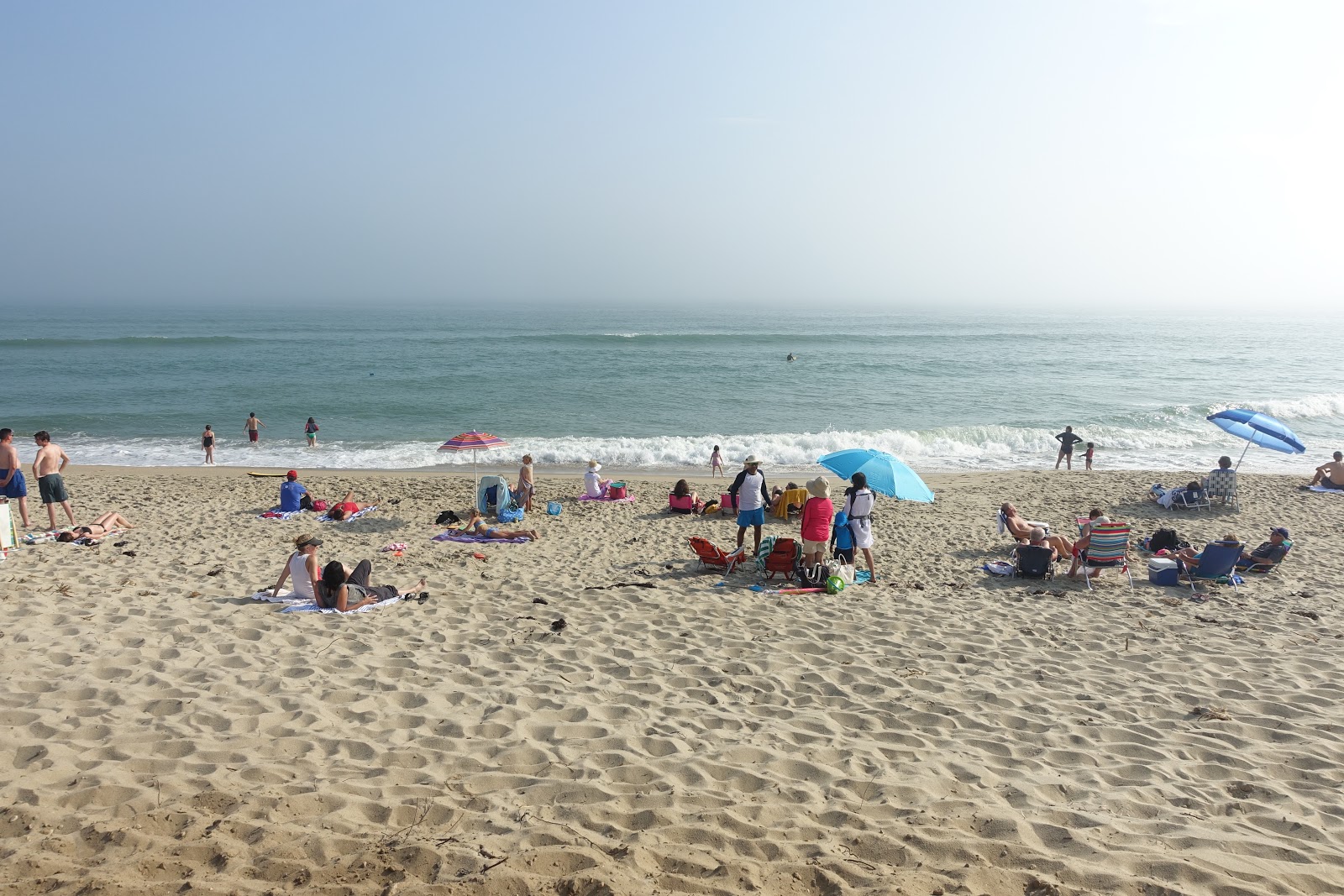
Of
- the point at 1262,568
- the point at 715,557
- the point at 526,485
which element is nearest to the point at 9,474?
the point at 526,485

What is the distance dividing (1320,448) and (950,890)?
2519cm

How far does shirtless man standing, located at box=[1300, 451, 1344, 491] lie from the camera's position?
14984mm

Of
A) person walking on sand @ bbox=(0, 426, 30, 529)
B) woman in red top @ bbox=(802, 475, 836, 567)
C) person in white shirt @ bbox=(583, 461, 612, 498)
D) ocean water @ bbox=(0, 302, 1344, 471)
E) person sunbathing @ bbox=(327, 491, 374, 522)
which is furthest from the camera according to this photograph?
ocean water @ bbox=(0, 302, 1344, 471)

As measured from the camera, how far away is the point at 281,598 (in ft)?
24.6

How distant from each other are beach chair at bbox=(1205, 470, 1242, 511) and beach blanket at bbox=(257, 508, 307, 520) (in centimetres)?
1578

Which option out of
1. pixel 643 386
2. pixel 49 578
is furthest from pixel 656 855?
pixel 643 386

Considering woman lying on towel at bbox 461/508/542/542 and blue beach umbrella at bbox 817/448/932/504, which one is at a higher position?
blue beach umbrella at bbox 817/448/932/504

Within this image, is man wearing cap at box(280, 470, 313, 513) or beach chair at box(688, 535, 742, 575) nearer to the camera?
beach chair at box(688, 535, 742, 575)

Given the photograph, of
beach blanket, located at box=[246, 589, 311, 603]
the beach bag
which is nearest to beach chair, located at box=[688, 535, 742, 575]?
beach blanket, located at box=[246, 589, 311, 603]

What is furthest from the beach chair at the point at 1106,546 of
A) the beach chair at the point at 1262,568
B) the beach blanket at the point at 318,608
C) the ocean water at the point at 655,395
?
the ocean water at the point at 655,395

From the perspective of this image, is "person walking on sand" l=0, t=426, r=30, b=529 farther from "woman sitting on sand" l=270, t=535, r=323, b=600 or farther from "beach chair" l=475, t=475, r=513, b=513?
"beach chair" l=475, t=475, r=513, b=513

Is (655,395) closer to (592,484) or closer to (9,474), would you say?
(592,484)

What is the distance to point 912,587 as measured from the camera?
874 centimetres

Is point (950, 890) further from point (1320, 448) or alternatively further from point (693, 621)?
point (1320, 448)
